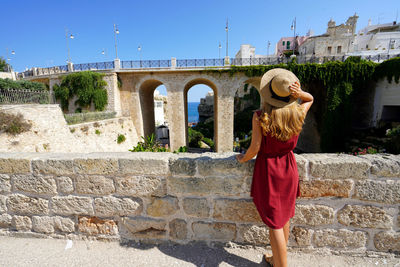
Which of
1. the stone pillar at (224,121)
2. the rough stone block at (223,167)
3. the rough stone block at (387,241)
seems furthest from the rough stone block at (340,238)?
the stone pillar at (224,121)

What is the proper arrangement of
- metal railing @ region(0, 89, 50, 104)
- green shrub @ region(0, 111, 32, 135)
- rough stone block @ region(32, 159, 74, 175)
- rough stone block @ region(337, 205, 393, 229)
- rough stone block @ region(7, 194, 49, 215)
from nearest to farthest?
rough stone block @ region(337, 205, 393, 229)
rough stone block @ region(32, 159, 74, 175)
rough stone block @ region(7, 194, 49, 215)
green shrub @ region(0, 111, 32, 135)
metal railing @ region(0, 89, 50, 104)

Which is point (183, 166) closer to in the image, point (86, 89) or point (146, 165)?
point (146, 165)

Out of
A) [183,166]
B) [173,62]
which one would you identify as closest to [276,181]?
[183,166]

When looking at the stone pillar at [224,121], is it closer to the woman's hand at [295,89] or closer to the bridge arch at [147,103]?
the bridge arch at [147,103]

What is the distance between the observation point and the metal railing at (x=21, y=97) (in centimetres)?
939

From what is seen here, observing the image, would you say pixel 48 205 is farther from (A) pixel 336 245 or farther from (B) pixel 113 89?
(B) pixel 113 89

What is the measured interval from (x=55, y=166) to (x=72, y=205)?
1.48 feet

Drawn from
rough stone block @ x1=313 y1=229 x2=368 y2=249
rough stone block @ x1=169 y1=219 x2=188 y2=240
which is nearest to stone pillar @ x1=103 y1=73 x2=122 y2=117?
rough stone block @ x1=169 y1=219 x2=188 y2=240

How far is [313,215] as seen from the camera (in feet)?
5.54

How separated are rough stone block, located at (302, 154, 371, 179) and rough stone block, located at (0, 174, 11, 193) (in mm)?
3079

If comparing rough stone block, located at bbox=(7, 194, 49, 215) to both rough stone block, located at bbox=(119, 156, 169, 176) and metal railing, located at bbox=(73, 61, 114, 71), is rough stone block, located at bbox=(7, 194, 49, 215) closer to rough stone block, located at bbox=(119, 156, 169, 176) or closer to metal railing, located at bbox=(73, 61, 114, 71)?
rough stone block, located at bbox=(119, 156, 169, 176)

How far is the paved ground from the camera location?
1.66 meters

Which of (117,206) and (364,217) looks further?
(117,206)

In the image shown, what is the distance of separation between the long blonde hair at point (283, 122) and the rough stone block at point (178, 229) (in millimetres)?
1258
